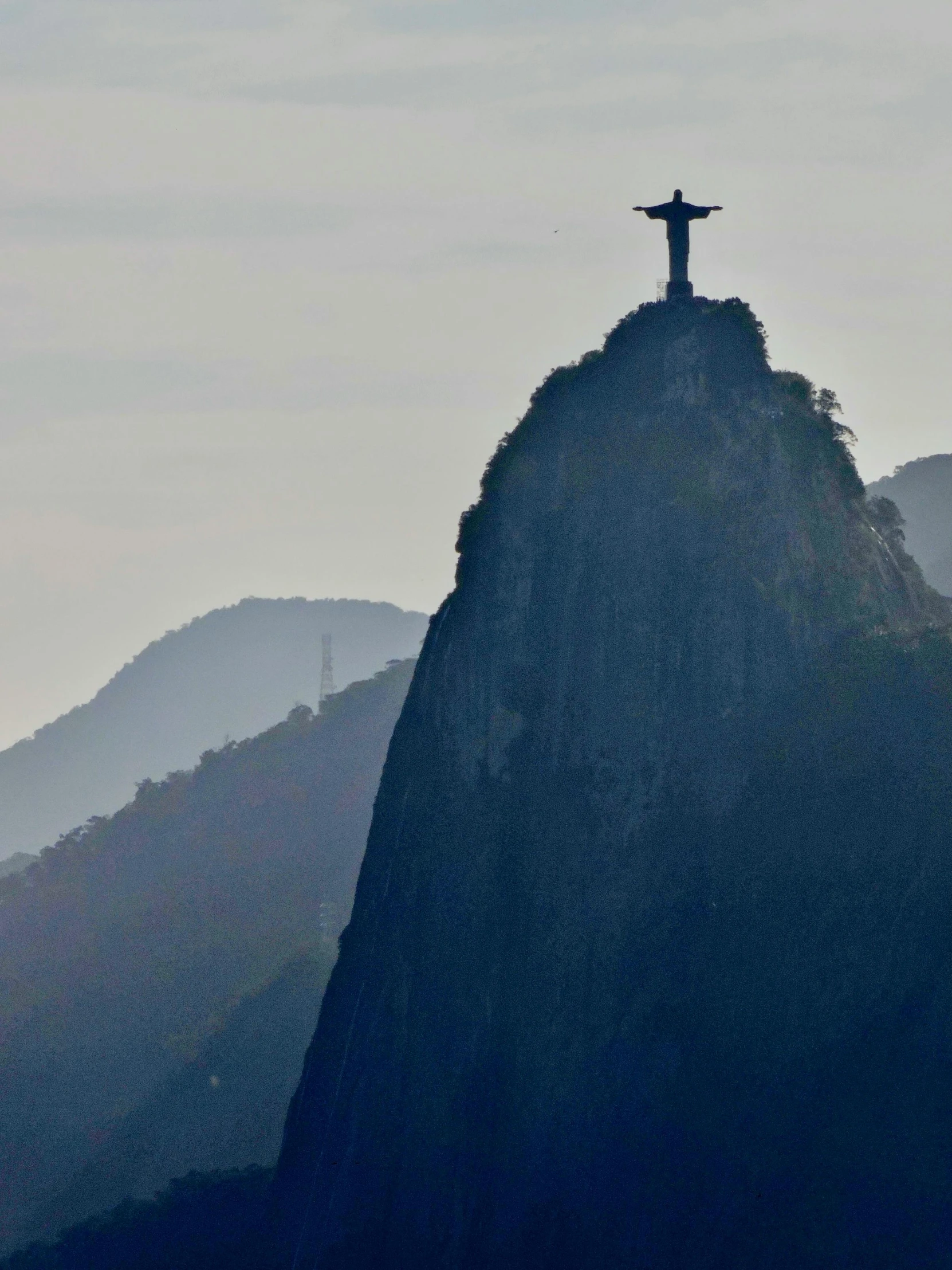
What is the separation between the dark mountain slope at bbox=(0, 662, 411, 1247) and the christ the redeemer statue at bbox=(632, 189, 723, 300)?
174 ft

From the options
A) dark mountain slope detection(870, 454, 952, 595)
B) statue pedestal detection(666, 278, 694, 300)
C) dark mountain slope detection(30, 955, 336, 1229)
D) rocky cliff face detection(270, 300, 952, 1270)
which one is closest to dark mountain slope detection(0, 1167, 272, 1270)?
rocky cliff face detection(270, 300, 952, 1270)

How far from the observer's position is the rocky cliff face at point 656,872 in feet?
281

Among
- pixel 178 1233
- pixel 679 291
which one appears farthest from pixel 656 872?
pixel 178 1233

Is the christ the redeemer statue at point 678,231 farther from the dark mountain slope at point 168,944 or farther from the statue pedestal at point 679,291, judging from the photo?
the dark mountain slope at point 168,944

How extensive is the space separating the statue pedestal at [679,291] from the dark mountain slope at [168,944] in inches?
2076

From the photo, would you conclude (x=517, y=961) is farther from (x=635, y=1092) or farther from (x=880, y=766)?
(x=880, y=766)

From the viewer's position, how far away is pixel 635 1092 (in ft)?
291

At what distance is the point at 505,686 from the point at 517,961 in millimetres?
9381

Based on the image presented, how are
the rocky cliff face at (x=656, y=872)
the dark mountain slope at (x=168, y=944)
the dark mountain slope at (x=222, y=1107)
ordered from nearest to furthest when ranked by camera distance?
the rocky cliff face at (x=656, y=872) → the dark mountain slope at (x=222, y=1107) → the dark mountain slope at (x=168, y=944)

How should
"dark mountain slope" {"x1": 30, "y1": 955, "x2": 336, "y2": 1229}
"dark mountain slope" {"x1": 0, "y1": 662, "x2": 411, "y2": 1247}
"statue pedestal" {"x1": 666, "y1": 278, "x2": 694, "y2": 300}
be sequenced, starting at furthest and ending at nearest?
1. "dark mountain slope" {"x1": 0, "y1": 662, "x2": 411, "y2": 1247}
2. "dark mountain slope" {"x1": 30, "y1": 955, "x2": 336, "y2": 1229}
3. "statue pedestal" {"x1": 666, "y1": 278, "x2": 694, "y2": 300}

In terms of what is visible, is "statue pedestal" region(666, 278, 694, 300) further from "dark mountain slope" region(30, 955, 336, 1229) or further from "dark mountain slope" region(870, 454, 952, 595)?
"dark mountain slope" region(870, 454, 952, 595)

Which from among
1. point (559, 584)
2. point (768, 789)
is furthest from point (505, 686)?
point (768, 789)

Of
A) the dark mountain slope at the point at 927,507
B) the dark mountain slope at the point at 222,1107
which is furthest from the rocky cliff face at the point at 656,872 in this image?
the dark mountain slope at the point at 927,507

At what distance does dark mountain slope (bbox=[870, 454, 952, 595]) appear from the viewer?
163750 mm
